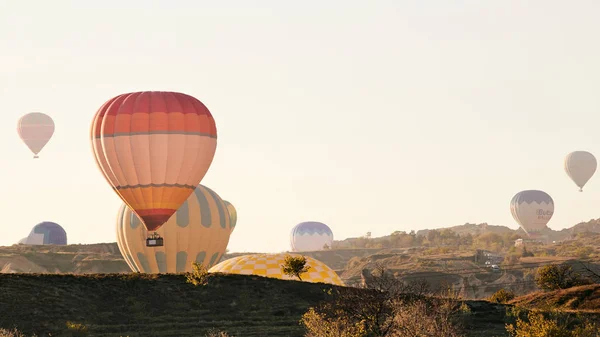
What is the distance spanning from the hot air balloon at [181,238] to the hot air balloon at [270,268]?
351 inches

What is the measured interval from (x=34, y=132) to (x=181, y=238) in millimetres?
60953

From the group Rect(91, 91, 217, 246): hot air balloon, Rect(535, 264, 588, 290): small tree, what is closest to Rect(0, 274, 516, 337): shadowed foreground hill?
Rect(91, 91, 217, 246): hot air balloon

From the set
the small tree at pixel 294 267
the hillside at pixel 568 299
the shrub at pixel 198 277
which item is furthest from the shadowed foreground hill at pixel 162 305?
the small tree at pixel 294 267

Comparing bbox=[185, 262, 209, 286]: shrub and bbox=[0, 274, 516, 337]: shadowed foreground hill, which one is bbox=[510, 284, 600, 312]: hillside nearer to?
bbox=[0, 274, 516, 337]: shadowed foreground hill

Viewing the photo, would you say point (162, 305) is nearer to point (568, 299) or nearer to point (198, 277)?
point (198, 277)

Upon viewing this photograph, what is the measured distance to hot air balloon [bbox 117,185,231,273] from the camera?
99.6m

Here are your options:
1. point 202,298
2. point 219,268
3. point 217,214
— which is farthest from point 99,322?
point 217,214

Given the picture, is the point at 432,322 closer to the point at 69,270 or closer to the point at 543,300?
the point at 543,300

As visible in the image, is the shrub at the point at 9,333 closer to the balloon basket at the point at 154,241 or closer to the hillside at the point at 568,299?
the balloon basket at the point at 154,241

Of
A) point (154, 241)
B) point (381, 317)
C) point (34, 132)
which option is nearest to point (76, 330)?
point (381, 317)

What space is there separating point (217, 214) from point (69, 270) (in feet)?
210

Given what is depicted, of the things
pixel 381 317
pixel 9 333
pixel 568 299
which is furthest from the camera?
pixel 568 299

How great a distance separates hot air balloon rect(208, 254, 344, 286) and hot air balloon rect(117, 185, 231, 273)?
8909mm

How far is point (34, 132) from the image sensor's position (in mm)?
153250
